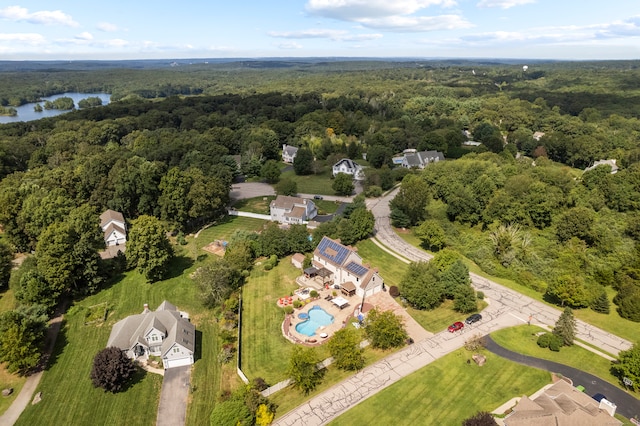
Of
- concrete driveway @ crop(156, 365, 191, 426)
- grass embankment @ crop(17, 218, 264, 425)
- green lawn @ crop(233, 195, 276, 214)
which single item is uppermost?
green lawn @ crop(233, 195, 276, 214)

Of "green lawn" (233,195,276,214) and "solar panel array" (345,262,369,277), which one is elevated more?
"solar panel array" (345,262,369,277)

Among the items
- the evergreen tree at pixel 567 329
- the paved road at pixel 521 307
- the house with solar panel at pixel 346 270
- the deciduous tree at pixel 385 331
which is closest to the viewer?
the deciduous tree at pixel 385 331

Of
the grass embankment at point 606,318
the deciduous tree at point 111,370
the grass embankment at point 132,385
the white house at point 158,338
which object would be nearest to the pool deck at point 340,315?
the grass embankment at point 132,385

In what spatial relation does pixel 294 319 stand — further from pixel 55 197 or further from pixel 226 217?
pixel 55 197

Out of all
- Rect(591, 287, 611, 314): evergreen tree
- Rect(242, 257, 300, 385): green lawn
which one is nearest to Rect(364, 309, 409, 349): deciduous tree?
Rect(242, 257, 300, 385): green lawn

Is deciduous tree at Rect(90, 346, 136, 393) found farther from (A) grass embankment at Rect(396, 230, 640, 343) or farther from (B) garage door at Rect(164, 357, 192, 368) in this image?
(A) grass embankment at Rect(396, 230, 640, 343)

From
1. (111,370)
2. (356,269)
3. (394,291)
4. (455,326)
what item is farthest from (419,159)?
(111,370)

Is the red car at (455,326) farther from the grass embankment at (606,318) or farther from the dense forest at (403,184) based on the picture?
the dense forest at (403,184)
